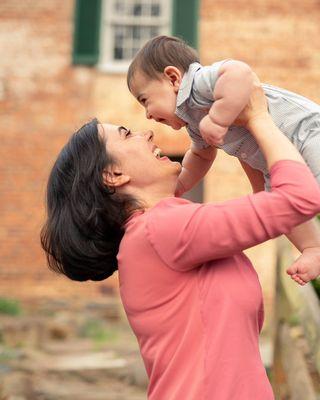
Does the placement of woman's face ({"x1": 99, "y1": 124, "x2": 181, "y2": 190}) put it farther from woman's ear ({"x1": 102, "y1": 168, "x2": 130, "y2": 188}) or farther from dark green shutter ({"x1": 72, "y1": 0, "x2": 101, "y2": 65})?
dark green shutter ({"x1": 72, "y1": 0, "x2": 101, "y2": 65})

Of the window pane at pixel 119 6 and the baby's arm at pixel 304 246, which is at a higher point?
the baby's arm at pixel 304 246

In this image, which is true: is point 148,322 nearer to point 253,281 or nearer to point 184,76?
point 253,281

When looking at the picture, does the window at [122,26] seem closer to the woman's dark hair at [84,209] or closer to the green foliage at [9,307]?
the green foliage at [9,307]

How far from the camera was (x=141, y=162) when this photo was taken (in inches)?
113

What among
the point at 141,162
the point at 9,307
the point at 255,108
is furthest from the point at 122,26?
the point at 255,108

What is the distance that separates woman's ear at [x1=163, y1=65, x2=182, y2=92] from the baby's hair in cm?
2

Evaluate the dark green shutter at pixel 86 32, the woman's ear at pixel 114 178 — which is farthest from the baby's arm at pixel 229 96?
the dark green shutter at pixel 86 32

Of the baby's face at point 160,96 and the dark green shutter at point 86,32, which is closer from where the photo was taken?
the baby's face at point 160,96

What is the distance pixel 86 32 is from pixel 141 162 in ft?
41.7

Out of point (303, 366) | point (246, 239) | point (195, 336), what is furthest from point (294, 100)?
point (303, 366)

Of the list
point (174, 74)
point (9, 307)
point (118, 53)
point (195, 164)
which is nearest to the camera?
point (174, 74)

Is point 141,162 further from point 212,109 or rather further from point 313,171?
point 313,171

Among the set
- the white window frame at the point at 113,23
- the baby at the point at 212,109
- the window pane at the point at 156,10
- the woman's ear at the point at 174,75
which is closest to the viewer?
A: the baby at the point at 212,109

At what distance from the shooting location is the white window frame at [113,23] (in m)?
15.5
